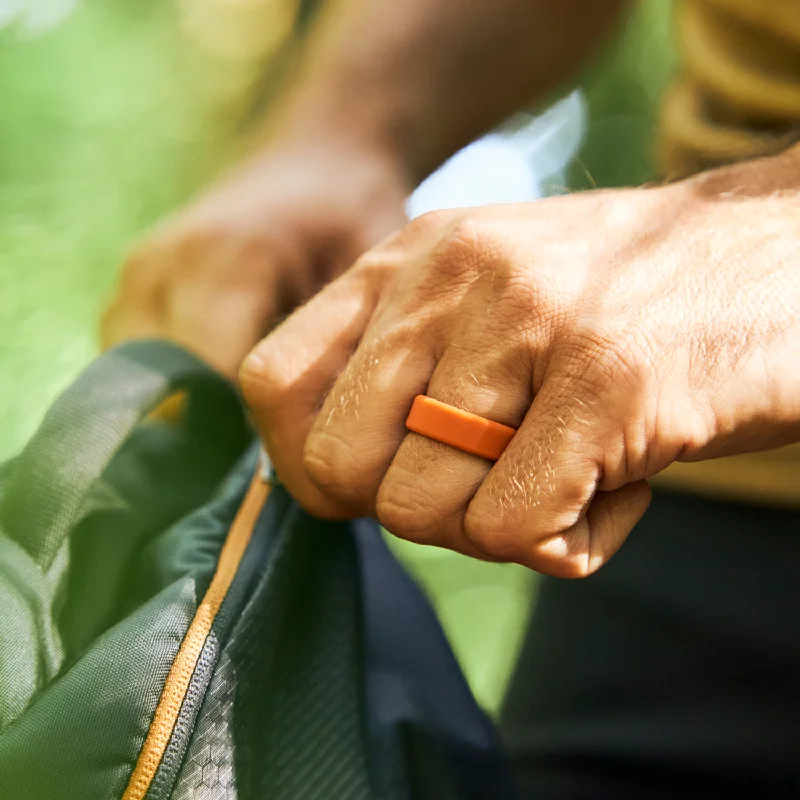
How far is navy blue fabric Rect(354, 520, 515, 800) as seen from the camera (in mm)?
429

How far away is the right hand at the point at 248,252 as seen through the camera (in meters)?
0.55

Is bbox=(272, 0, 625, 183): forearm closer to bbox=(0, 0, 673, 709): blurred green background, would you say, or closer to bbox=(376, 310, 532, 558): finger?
bbox=(0, 0, 673, 709): blurred green background

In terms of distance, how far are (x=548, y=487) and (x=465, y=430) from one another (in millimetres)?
44

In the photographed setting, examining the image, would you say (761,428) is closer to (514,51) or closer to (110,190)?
(514,51)

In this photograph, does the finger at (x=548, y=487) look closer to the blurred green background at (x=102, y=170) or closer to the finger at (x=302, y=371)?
the finger at (x=302, y=371)

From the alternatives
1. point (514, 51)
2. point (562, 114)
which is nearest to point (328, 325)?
point (514, 51)

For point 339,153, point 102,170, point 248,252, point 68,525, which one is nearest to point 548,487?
point 68,525

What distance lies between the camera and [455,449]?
0.32 m

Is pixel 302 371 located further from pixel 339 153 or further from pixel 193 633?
pixel 339 153

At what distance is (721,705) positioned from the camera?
1.79ft

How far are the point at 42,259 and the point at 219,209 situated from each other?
0.50 metres

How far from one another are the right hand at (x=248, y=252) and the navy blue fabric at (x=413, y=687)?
196 mm

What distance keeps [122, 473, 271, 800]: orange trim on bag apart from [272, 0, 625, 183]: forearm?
44 centimetres

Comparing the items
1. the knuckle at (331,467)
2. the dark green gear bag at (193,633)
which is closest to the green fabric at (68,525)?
the dark green gear bag at (193,633)
